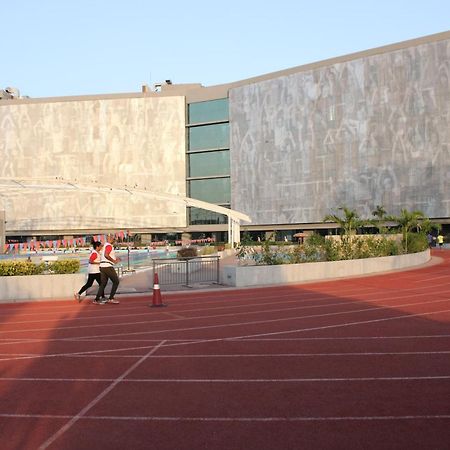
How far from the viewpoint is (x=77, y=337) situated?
10617 millimetres

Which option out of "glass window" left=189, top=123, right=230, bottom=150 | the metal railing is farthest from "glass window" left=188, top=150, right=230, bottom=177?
the metal railing

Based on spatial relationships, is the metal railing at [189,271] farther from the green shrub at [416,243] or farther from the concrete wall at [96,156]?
the concrete wall at [96,156]

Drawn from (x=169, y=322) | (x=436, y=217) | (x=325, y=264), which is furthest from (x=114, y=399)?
(x=436, y=217)

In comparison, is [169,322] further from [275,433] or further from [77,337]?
[275,433]

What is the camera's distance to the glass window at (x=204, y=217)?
7966cm

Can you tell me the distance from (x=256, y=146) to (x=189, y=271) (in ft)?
173

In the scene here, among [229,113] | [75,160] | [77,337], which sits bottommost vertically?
[77,337]

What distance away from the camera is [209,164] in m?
79.9

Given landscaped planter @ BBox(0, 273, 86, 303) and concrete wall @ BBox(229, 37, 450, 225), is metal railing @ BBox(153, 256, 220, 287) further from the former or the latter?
concrete wall @ BBox(229, 37, 450, 225)

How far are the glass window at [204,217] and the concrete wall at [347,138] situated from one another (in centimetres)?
376

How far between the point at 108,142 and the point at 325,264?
64478 mm

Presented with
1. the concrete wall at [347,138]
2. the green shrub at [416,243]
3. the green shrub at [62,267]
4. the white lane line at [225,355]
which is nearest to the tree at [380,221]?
the green shrub at [416,243]

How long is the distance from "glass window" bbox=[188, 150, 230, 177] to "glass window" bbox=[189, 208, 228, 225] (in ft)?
17.0

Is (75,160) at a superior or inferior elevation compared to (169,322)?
superior
